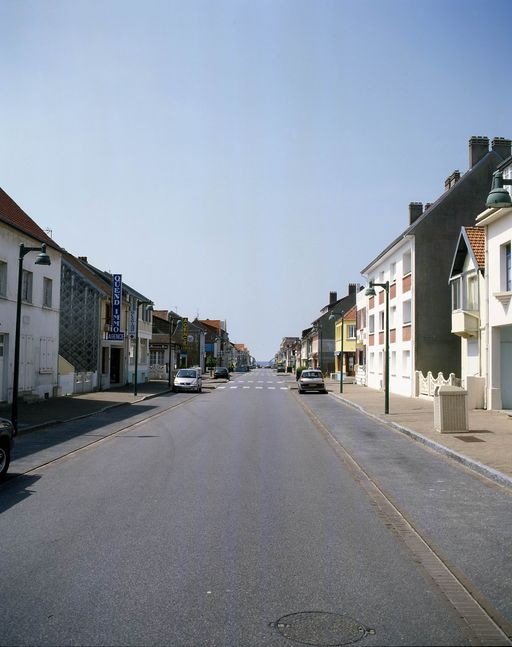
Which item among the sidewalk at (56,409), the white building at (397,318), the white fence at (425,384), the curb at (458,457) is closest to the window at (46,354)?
the sidewalk at (56,409)

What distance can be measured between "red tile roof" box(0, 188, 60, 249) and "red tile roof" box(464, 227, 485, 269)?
17974 millimetres

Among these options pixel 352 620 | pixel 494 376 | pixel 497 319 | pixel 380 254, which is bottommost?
pixel 352 620

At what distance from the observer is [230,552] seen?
235 inches

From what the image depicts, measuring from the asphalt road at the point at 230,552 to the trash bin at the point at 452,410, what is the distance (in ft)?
13.9

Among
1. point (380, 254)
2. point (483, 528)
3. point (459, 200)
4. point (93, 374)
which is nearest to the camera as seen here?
point (483, 528)

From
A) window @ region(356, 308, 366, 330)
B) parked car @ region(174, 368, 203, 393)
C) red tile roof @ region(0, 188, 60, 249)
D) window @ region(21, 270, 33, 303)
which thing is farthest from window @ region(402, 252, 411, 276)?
window @ region(21, 270, 33, 303)

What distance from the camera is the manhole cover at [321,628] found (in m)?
4.12

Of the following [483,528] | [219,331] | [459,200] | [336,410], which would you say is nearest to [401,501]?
[483,528]

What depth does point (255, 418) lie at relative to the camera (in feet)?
72.0

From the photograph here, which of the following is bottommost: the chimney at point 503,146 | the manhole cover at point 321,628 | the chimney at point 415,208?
the manhole cover at point 321,628

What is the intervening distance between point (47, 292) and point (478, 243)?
19.1m

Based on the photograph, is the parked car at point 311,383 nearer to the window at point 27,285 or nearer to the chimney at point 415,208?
the chimney at point 415,208

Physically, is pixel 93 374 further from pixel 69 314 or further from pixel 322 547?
pixel 322 547

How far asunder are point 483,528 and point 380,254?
35385 mm
